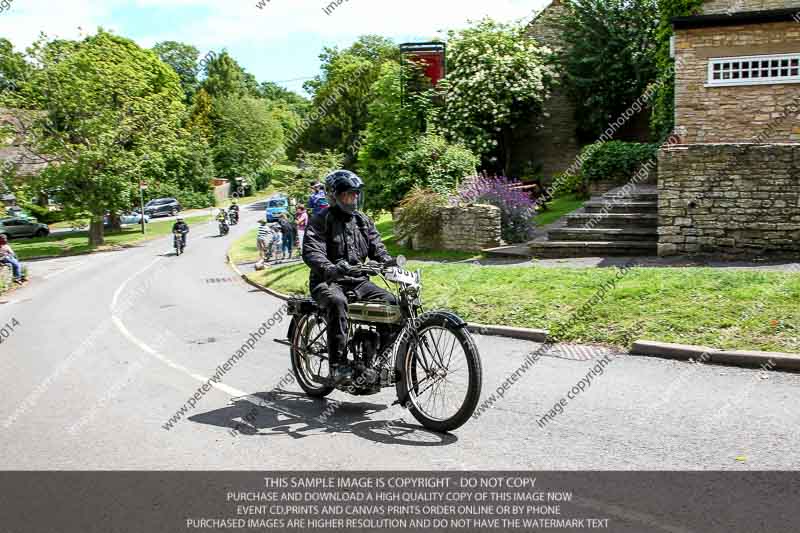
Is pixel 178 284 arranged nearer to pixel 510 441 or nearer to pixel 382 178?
pixel 382 178

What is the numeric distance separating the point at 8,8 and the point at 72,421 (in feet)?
72.7

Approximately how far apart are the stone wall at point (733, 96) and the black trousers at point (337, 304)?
48.6ft

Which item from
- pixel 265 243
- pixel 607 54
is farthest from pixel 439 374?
pixel 607 54

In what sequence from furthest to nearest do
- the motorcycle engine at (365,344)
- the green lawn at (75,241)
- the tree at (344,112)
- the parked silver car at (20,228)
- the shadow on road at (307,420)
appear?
the tree at (344,112) < the parked silver car at (20,228) < the green lawn at (75,241) < the motorcycle engine at (365,344) < the shadow on road at (307,420)

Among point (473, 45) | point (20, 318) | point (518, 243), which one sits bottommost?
point (20, 318)

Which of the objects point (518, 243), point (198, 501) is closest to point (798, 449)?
point (198, 501)

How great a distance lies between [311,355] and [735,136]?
49.7 ft

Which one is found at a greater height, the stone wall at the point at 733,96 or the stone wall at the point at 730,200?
the stone wall at the point at 733,96

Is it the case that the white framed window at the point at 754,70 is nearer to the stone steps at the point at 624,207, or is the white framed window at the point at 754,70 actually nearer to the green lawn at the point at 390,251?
the stone steps at the point at 624,207

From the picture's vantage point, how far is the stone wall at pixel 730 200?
41.9ft

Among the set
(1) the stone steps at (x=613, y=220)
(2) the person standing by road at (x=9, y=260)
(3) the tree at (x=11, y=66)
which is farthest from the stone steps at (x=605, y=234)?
(3) the tree at (x=11, y=66)

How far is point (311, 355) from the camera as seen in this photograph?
7.30 m

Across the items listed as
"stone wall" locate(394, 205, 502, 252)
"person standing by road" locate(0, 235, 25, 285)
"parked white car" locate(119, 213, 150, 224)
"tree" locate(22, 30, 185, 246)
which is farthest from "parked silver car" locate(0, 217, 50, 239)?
"stone wall" locate(394, 205, 502, 252)

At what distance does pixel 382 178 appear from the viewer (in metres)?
23.6
